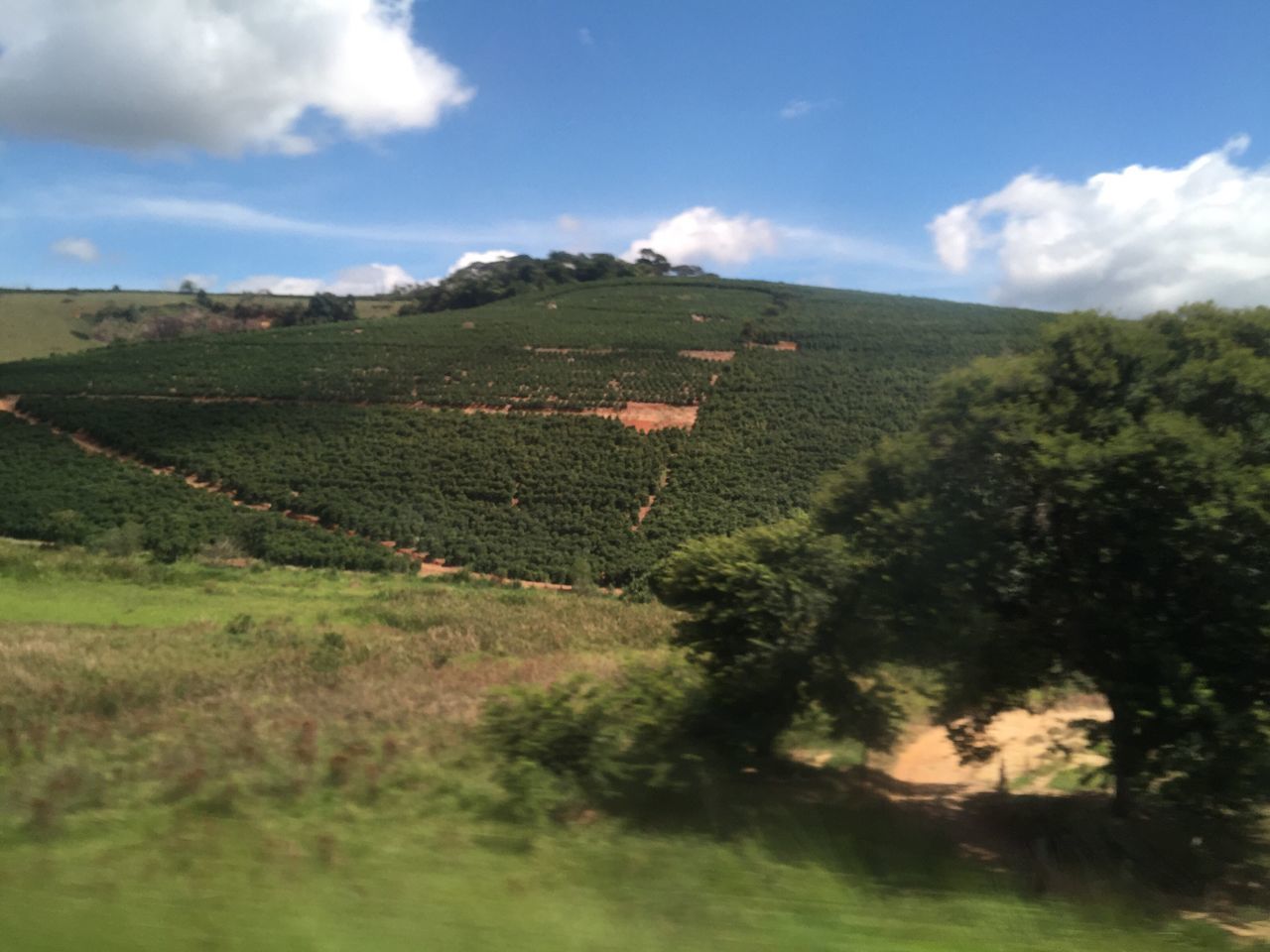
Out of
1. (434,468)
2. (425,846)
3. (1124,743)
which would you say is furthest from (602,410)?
(425,846)

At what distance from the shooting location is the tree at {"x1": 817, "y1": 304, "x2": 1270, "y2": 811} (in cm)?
539

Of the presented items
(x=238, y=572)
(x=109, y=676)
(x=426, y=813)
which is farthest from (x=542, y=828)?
(x=238, y=572)

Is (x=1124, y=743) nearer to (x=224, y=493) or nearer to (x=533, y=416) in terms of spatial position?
(x=224, y=493)

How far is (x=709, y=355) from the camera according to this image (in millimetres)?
54531

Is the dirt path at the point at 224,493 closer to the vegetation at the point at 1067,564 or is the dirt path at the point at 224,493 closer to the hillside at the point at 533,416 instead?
the hillside at the point at 533,416

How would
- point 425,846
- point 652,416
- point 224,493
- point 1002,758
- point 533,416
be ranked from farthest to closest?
1. point 533,416
2. point 652,416
3. point 224,493
4. point 1002,758
5. point 425,846

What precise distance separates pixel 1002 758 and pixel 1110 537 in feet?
10.9

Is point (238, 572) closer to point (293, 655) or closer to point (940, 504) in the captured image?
point (293, 655)

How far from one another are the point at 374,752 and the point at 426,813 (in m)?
1.01

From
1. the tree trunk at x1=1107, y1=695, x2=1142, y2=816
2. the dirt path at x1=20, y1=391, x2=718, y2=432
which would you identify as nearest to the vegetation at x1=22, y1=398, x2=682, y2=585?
the dirt path at x1=20, y1=391, x2=718, y2=432

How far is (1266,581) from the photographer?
530 cm

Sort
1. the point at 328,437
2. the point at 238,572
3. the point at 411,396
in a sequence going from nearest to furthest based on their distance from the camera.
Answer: the point at 238,572 → the point at 328,437 → the point at 411,396

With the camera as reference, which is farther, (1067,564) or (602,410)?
(602,410)

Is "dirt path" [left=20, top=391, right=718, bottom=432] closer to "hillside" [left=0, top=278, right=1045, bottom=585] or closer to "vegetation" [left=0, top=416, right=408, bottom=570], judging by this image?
"hillside" [left=0, top=278, right=1045, bottom=585]
